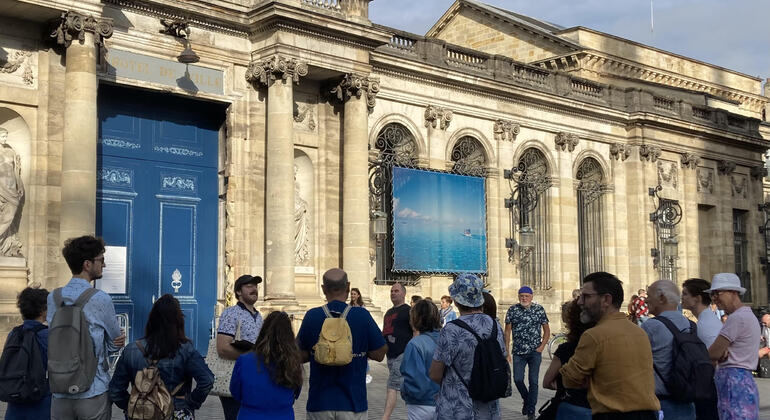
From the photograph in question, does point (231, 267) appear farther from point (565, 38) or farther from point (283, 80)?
point (565, 38)

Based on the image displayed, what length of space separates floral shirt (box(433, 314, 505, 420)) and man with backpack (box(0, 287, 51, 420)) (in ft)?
9.90

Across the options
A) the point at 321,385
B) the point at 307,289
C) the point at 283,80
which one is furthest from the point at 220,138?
the point at 321,385

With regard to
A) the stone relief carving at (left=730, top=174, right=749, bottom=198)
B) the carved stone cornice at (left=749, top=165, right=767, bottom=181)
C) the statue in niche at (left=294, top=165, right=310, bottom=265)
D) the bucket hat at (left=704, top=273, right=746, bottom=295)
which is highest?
the carved stone cornice at (left=749, top=165, right=767, bottom=181)

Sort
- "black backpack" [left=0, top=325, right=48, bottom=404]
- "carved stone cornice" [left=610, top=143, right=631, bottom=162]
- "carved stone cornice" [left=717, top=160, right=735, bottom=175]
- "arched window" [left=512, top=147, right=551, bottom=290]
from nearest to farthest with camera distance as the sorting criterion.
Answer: "black backpack" [left=0, top=325, right=48, bottom=404] → "arched window" [left=512, top=147, right=551, bottom=290] → "carved stone cornice" [left=610, top=143, right=631, bottom=162] → "carved stone cornice" [left=717, top=160, right=735, bottom=175]

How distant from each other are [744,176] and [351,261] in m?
19.9

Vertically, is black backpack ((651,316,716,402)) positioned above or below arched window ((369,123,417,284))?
below

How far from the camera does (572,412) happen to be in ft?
21.1

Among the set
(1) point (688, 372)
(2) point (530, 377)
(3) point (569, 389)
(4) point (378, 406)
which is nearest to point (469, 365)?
(3) point (569, 389)

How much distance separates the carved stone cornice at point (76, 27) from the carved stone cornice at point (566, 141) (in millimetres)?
14951

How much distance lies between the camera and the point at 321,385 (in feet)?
22.7

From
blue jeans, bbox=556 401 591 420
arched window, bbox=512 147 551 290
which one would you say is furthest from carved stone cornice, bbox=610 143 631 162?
blue jeans, bbox=556 401 591 420

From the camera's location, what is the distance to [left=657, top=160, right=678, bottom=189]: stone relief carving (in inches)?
1213

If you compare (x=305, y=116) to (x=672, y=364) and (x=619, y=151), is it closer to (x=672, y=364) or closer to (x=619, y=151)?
(x=619, y=151)

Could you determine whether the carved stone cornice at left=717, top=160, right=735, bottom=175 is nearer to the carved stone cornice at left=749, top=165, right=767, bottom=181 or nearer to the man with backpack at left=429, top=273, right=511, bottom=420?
the carved stone cornice at left=749, top=165, right=767, bottom=181
